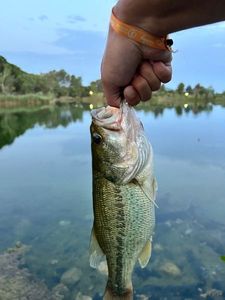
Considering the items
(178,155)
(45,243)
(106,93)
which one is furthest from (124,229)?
(178,155)

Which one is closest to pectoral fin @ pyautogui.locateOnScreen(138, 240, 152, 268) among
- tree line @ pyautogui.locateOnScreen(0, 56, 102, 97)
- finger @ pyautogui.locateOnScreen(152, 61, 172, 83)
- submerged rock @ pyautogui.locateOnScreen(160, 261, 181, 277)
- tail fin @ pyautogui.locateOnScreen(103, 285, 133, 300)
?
tail fin @ pyautogui.locateOnScreen(103, 285, 133, 300)

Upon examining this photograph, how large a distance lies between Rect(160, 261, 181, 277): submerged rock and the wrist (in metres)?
5.96

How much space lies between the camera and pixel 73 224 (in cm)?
902

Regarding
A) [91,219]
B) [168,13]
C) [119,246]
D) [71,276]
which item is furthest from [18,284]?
[168,13]

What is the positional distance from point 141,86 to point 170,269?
577 centimetres

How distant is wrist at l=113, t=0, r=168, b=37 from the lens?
1396mm

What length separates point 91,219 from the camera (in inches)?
371

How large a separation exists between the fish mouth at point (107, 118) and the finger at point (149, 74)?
26 centimetres

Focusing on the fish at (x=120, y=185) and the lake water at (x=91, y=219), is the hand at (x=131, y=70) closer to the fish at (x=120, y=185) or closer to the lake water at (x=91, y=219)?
the fish at (x=120, y=185)

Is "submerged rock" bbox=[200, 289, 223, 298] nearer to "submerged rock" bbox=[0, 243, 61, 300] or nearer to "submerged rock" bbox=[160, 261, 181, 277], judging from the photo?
"submerged rock" bbox=[160, 261, 181, 277]

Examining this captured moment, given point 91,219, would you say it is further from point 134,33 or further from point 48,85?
point 48,85

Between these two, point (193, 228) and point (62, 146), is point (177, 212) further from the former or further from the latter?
point (62, 146)

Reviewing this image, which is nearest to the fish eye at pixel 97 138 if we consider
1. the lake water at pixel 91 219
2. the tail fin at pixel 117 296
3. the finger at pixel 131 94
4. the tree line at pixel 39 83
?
the finger at pixel 131 94

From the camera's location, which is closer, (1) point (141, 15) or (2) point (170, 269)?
(1) point (141, 15)
